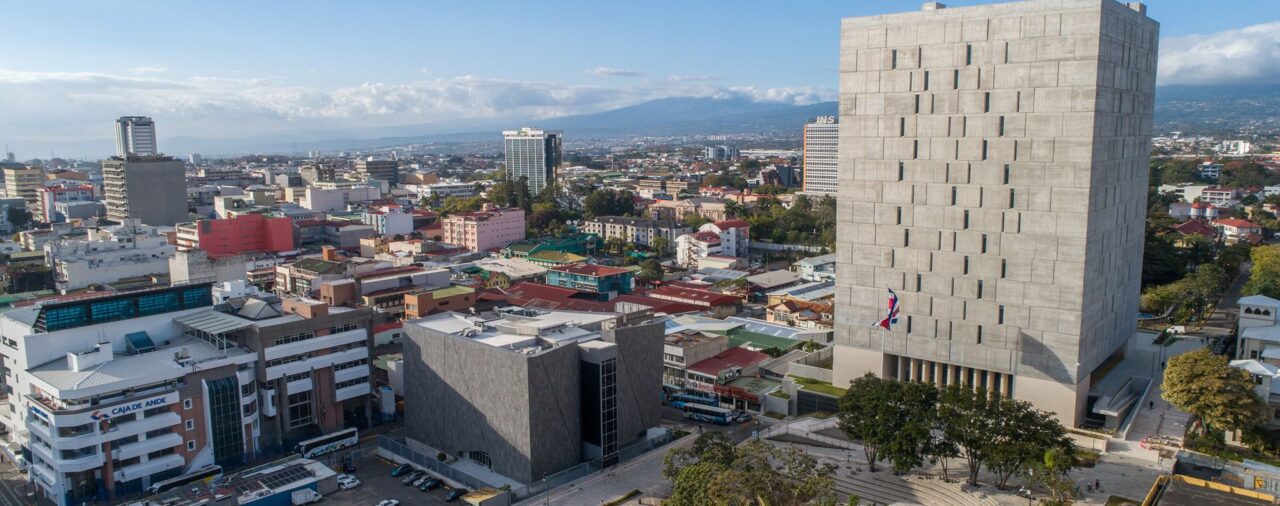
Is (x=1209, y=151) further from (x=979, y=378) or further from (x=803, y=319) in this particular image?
(x=979, y=378)

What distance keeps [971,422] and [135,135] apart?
4660 inches

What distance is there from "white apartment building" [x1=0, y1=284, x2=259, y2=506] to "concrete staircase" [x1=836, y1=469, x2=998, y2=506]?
22484 mm

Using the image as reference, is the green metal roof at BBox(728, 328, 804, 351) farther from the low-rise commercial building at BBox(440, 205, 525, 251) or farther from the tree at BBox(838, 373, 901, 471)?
the low-rise commercial building at BBox(440, 205, 525, 251)

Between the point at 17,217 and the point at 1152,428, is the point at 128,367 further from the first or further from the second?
the point at 17,217

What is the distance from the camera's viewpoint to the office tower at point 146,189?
9494 cm

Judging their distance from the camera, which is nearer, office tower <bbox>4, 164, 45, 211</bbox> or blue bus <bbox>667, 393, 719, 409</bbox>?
blue bus <bbox>667, 393, 719, 409</bbox>

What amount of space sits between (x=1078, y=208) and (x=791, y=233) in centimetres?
5485

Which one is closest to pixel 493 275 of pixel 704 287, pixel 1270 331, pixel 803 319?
pixel 704 287

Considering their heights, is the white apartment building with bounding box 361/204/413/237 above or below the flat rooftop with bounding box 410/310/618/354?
below

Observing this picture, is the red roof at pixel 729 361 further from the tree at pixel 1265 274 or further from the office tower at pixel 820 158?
the office tower at pixel 820 158

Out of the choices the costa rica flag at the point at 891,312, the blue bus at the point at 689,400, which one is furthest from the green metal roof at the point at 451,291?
the costa rica flag at the point at 891,312

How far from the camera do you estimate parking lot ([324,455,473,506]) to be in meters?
29.6

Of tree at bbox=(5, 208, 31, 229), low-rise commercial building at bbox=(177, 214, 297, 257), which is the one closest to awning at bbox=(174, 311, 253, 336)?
low-rise commercial building at bbox=(177, 214, 297, 257)

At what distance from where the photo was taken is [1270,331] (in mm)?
36562
